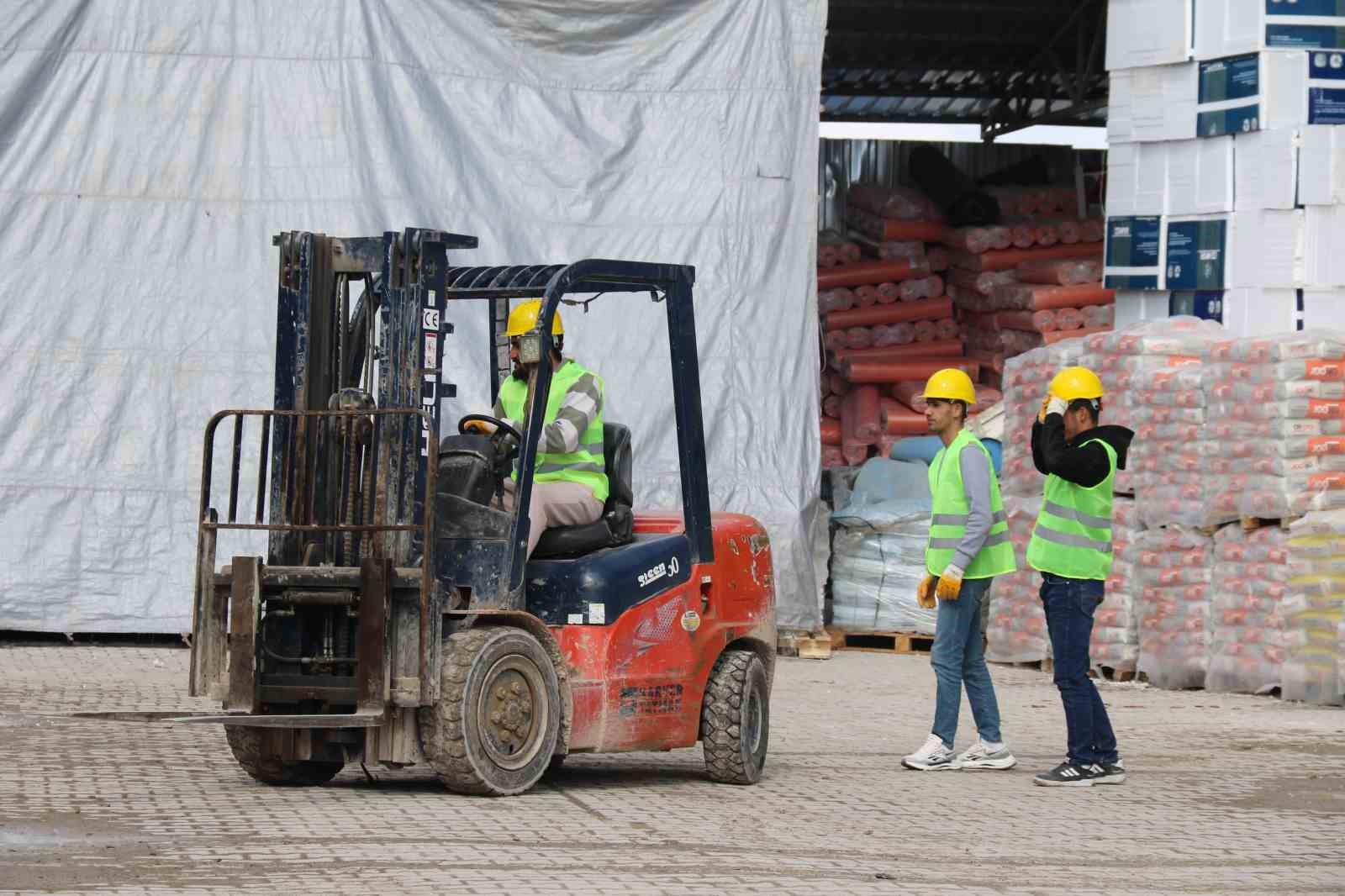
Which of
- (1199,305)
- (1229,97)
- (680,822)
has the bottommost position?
(680,822)

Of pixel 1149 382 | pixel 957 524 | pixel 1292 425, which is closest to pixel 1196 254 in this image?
pixel 1149 382

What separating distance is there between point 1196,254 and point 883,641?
148 inches

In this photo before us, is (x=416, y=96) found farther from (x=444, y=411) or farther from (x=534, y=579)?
(x=534, y=579)

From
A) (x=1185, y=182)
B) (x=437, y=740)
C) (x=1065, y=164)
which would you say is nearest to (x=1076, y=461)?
(x=437, y=740)

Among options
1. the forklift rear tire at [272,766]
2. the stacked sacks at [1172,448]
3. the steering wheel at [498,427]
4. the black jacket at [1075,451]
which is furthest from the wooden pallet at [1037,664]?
the forklift rear tire at [272,766]

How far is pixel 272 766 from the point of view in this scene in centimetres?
784

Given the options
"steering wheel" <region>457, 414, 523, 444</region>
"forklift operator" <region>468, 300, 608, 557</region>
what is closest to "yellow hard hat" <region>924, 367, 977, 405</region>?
"forklift operator" <region>468, 300, 608, 557</region>

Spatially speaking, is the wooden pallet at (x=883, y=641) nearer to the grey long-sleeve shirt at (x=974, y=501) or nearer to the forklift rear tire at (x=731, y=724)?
the grey long-sleeve shirt at (x=974, y=501)

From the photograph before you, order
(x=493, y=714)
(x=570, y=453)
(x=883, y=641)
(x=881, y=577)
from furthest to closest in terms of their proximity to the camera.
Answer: (x=883, y=641)
(x=881, y=577)
(x=570, y=453)
(x=493, y=714)

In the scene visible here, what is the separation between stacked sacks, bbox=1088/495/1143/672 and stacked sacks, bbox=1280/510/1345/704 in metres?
1.28

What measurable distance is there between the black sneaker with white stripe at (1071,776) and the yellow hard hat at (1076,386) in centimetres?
162

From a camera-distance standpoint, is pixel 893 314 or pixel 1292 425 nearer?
pixel 1292 425

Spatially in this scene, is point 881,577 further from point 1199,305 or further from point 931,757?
point 931,757

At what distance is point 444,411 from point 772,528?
242cm
